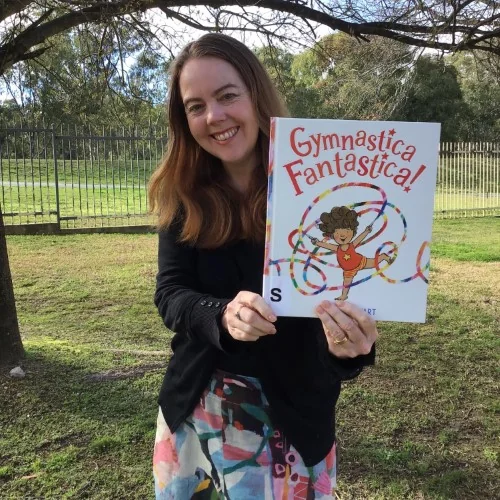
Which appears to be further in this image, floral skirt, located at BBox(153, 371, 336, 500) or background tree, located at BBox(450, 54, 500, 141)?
background tree, located at BBox(450, 54, 500, 141)

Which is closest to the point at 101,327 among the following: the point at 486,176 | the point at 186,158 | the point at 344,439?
the point at 344,439

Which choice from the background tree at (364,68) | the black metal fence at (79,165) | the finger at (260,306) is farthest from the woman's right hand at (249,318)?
the black metal fence at (79,165)

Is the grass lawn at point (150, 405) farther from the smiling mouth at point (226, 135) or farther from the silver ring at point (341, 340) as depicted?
the smiling mouth at point (226, 135)

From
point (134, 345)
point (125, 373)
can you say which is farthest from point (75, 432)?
point (134, 345)

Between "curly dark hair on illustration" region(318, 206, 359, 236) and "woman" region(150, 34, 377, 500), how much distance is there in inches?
9.9

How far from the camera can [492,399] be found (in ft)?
10.7

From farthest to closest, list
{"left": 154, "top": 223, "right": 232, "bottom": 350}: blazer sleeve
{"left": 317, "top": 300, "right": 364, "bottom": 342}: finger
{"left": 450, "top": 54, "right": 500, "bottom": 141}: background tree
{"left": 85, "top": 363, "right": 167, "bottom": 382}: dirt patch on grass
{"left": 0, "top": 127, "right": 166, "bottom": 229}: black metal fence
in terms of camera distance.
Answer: {"left": 450, "top": 54, "right": 500, "bottom": 141}: background tree < {"left": 0, "top": 127, "right": 166, "bottom": 229}: black metal fence < {"left": 85, "top": 363, "right": 167, "bottom": 382}: dirt patch on grass < {"left": 154, "top": 223, "right": 232, "bottom": 350}: blazer sleeve < {"left": 317, "top": 300, "right": 364, "bottom": 342}: finger

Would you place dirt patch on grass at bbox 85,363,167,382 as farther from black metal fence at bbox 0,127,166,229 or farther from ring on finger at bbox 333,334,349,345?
black metal fence at bbox 0,127,166,229

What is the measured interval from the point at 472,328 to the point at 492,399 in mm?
1452

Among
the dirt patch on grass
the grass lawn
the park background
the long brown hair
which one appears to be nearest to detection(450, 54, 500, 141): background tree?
the park background

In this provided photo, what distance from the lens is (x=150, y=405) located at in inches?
121

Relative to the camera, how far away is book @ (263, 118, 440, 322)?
1055 mm

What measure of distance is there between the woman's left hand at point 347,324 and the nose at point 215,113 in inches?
19.4

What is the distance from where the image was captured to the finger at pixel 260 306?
104 centimetres
